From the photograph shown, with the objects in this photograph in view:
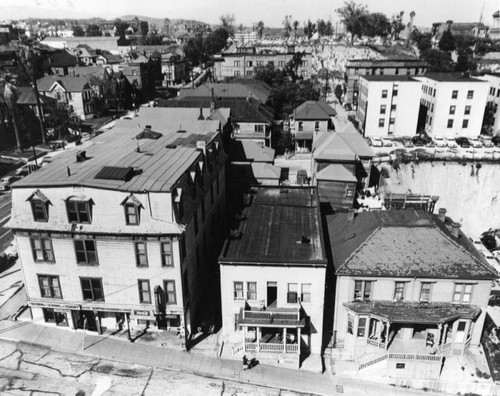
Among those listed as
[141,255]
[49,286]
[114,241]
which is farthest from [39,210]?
[141,255]

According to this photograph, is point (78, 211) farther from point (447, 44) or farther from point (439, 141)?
A: point (447, 44)

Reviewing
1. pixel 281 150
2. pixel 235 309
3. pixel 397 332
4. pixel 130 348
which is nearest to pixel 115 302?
pixel 130 348

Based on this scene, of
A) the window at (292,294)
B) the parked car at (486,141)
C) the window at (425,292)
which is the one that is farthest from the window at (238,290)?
the parked car at (486,141)

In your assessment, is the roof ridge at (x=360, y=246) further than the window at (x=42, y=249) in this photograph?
Yes

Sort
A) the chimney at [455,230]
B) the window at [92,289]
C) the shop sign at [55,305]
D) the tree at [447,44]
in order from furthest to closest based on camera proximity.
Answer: the tree at [447,44]
the chimney at [455,230]
the shop sign at [55,305]
the window at [92,289]

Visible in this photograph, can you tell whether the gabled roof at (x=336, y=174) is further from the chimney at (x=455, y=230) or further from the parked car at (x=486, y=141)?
the parked car at (x=486, y=141)
